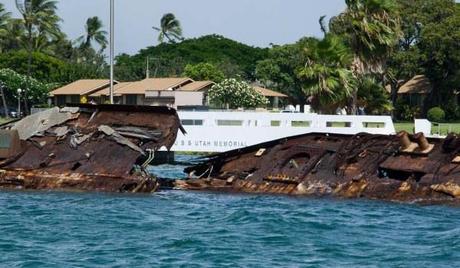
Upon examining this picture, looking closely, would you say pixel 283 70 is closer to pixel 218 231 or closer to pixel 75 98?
pixel 75 98

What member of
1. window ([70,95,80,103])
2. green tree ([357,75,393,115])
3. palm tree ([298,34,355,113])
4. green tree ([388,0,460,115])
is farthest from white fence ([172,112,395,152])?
window ([70,95,80,103])

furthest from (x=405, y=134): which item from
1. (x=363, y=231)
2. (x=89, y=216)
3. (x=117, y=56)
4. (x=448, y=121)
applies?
(x=117, y=56)

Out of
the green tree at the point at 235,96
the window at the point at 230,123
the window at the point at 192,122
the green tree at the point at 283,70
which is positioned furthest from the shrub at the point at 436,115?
the window at the point at 192,122

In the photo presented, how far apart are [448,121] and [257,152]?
51699 mm

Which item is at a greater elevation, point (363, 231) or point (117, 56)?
point (117, 56)

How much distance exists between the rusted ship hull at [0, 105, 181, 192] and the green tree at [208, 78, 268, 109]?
53632 mm

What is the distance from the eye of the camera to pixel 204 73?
103375mm

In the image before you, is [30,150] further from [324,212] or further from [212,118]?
[212,118]

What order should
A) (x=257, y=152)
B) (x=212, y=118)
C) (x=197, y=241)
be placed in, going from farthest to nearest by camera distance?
(x=212, y=118)
(x=257, y=152)
(x=197, y=241)

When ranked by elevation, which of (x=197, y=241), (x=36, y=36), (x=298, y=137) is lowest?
(x=197, y=241)

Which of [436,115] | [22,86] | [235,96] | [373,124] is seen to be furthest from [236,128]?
[22,86]

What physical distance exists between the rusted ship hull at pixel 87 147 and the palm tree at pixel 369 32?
21740 millimetres

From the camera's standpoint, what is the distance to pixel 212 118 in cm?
4250

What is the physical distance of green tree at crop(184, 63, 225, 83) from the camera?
338ft
